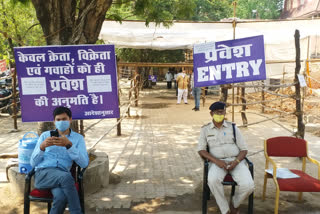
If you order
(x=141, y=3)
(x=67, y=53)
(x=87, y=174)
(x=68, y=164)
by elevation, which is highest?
(x=141, y=3)

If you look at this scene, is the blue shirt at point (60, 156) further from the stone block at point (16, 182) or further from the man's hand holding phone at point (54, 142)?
the stone block at point (16, 182)

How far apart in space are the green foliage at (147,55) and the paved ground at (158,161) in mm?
9118

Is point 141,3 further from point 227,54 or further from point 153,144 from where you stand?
point 153,144

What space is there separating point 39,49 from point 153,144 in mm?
3856

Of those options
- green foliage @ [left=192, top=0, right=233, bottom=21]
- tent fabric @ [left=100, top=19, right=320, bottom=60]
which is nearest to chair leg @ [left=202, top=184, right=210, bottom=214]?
tent fabric @ [left=100, top=19, right=320, bottom=60]

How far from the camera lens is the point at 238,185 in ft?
10.8

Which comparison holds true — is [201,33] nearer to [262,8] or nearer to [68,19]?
[68,19]

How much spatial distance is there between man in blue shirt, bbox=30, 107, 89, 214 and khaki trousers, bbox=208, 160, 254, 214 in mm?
1440

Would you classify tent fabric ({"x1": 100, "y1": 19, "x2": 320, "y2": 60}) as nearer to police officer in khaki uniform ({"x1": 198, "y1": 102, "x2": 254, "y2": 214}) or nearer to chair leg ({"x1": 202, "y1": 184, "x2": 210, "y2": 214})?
police officer in khaki uniform ({"x1": 198, "y1": 102, "x2": 254, "y2": 214})

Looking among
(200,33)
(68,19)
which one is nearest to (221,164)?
(68,19)

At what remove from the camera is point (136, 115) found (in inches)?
432

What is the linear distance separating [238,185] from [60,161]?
1.97 metres

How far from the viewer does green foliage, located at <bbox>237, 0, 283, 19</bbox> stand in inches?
1501

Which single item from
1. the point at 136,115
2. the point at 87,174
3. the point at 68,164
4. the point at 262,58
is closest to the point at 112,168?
the point at 87,174
